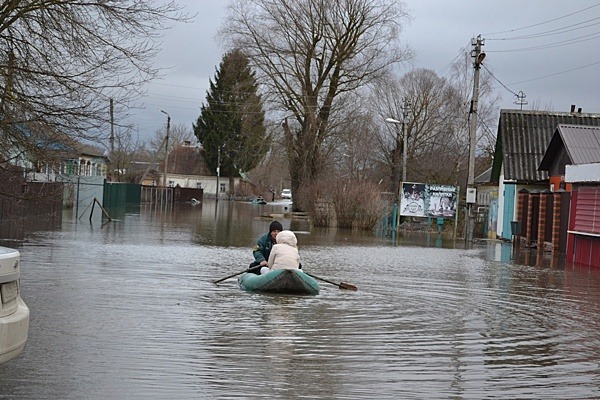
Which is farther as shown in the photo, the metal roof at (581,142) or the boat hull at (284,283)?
the metal roof at (581,142)

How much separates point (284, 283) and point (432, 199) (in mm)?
31362

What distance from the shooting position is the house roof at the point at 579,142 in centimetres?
3328

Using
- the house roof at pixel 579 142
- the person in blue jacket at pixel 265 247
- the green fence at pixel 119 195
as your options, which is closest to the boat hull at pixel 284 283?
the person in blue jacket at pixel 265 247

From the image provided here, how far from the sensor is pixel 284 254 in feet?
57.0

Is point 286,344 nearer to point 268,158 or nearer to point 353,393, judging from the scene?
point 353,393

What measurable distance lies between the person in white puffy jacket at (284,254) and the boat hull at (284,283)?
0.39 metres

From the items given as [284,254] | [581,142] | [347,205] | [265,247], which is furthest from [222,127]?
[284,254]

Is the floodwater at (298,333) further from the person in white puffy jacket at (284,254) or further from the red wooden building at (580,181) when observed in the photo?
the red wooden building at (580,181)

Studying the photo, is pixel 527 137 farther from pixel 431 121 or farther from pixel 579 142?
pixel 431 121

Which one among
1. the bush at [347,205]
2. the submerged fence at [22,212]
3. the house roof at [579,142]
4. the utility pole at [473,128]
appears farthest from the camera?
the bush at [347,205]

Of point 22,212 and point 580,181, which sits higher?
point 580,181

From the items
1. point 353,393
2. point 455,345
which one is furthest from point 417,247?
point 353,393

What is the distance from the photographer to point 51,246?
2623 cm

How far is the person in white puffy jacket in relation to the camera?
1739 centimetres
